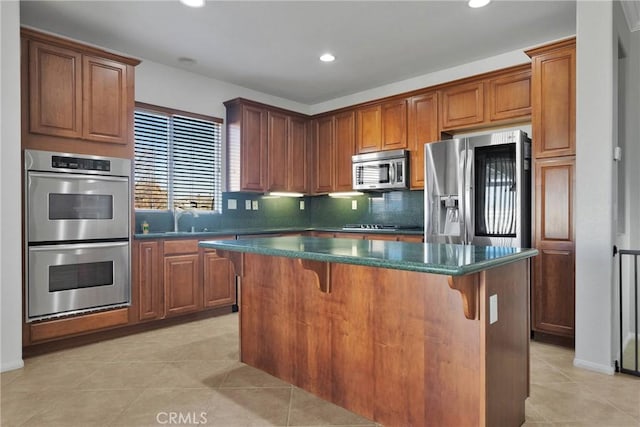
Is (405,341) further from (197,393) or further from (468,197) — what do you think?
(468,197)

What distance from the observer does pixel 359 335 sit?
2061 millimetres

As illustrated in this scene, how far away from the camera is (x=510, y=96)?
3730 millimetres

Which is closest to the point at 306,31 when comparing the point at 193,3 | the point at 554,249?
the point at 193,3

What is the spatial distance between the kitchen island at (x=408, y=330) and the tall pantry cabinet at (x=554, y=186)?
1.50 metres

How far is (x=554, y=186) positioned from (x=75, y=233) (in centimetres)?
402

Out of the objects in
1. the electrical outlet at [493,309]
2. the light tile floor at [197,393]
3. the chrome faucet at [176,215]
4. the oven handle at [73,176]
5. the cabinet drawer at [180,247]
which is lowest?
the light tile floor at [197,393]

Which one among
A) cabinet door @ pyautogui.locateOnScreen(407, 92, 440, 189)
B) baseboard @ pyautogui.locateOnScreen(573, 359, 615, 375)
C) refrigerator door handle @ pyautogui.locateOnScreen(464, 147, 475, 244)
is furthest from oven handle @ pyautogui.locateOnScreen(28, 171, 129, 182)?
baseboard @ pyautogui.locateOnScreen(573, 359, 615, 375)

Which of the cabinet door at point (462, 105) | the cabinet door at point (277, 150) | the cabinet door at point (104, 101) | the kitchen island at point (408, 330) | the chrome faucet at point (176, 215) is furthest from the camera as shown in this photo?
the cabinet door at point (277, 150)

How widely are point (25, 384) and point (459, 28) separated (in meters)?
4.28

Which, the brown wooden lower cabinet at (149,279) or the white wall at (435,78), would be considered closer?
the brown wooden lower cabinet at (149,279)

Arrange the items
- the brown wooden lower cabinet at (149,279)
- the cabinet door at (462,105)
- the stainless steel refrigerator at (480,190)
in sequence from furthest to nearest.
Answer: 1. the cabinet door at (462,105)
2. the brown wooden lower cabinet at (149,279)
3. the stainless steel refrigerator at (480,190)

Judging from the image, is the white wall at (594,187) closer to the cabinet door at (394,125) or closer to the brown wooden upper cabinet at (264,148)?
the cabinet door at (394,125)

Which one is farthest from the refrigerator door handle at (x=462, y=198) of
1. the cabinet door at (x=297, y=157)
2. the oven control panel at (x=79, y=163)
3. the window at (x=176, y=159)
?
the oven control panel at (x=79, y=163)

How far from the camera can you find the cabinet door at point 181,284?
3.77 meters
